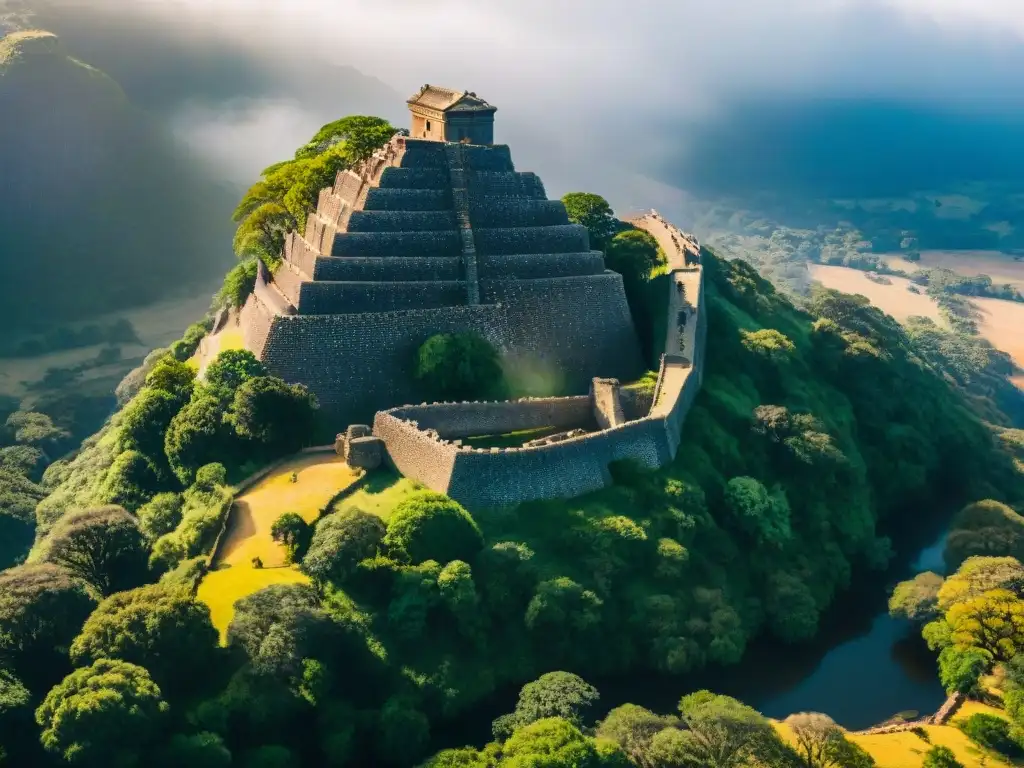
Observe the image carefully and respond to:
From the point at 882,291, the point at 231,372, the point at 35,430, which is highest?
the point at 231,372

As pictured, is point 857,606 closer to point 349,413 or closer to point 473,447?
point 473,447

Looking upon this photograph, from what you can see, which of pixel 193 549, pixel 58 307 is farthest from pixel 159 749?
pixel 58 307

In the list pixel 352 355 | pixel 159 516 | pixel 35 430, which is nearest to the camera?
pixel 159 516

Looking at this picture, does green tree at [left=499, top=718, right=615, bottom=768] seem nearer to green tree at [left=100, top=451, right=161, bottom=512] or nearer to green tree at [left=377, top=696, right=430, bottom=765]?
green tree at [left=377, top=696, right=430, bottom=765]

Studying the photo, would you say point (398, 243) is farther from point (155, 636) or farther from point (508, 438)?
point (155, 636)

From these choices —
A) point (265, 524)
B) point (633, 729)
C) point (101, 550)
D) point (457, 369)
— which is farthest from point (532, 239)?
point (633, 729)
